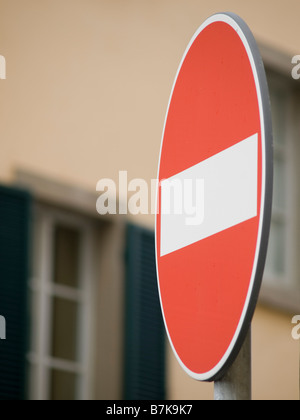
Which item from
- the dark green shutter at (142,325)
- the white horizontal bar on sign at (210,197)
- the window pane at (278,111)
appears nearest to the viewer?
the white horizontal bar on sign at (210,197)

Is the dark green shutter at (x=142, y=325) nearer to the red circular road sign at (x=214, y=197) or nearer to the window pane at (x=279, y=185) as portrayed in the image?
the window pane at (x=279, y=185)

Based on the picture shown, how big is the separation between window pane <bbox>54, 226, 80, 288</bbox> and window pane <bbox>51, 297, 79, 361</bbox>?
0.10 metres

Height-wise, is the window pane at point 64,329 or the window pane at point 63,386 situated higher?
the window pane at point 64,329

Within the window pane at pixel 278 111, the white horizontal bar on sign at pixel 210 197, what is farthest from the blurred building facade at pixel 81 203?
the white horizontal bar on sign at pixel 210 197

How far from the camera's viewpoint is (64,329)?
5164mm

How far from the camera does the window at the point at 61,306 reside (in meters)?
4.96

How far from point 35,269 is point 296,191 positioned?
2.17 m

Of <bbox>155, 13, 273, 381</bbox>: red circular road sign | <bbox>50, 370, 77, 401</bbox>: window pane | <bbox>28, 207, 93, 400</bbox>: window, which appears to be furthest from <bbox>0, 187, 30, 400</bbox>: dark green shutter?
<bbox>155, 13, 273, 381</bbox>: red circular road sign

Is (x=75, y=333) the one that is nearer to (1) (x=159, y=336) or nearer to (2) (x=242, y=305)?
(1) (x=159, y=336)

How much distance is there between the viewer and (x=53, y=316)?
16.7ft

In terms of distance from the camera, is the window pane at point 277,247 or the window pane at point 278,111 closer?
the window pane at point 277,247

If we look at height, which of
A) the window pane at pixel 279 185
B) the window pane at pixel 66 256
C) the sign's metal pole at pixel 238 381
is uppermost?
the window pane at pixel 279 185

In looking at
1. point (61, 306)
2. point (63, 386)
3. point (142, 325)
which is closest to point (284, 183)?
point (142, 325)

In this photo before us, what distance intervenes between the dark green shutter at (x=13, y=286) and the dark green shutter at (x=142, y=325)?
0.64m
